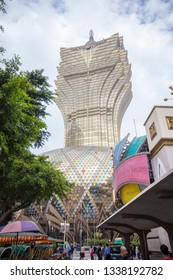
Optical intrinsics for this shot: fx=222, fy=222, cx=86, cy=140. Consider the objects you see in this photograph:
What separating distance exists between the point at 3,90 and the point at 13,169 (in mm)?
9272

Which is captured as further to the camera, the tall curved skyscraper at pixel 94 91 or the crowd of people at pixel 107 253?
the tall curved skyscraper at pixel 94 91

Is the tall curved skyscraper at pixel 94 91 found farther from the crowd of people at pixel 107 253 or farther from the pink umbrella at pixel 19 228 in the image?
the pink umbrella at pixel 19 228

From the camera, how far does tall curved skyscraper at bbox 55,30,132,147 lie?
95188 millimetres

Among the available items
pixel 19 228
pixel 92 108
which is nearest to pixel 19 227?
pixel 19 228

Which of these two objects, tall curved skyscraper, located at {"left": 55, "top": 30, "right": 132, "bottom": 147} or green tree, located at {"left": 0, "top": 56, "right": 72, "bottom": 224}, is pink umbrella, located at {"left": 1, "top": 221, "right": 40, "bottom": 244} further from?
tall curved skyscraper, located at {"left": 55, "top": 30, "right": 132, "bottom": 147}

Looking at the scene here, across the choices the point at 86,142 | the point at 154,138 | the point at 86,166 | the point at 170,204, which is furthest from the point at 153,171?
the point at 86,142

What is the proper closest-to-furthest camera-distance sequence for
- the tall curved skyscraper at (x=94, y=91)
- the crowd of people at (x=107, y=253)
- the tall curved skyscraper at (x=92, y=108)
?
the crowd of people at (x=107, y=253) → the tall curved skyscraper at (x=92, y=108) → the tall curved skyscraper at (x=94, y=91)

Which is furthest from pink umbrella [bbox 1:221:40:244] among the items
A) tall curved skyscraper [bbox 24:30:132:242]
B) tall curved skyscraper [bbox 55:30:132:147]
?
tall curved skyscraper [bbox 55:30:132:147]

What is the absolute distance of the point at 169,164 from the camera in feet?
62.5

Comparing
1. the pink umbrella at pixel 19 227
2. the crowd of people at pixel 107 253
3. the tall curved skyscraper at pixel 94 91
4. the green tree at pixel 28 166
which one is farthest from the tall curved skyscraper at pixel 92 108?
the pink umbrella at pixel 19 227

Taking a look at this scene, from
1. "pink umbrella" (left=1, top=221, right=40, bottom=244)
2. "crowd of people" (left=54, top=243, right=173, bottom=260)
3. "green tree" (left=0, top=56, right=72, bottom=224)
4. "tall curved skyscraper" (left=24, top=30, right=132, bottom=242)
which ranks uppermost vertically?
"tall curved skyscraper" (left=24, top=30, right=132, bottom=242)

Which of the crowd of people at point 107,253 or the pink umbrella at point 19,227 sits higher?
the pink umbrella at point 19,227

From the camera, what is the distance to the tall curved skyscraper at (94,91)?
312 feet
